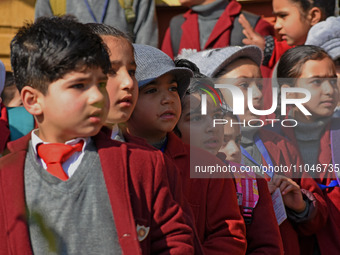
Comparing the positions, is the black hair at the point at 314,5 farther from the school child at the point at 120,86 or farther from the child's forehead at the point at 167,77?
the school child at the point at 120,86

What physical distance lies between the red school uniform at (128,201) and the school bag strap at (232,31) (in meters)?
3.68

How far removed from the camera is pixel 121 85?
272 centimetres

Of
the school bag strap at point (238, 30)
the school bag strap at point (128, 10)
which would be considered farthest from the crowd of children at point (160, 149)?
the school bag strap at point (128, 10)

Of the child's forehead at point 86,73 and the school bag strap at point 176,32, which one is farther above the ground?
the child's forehead at point 86,73

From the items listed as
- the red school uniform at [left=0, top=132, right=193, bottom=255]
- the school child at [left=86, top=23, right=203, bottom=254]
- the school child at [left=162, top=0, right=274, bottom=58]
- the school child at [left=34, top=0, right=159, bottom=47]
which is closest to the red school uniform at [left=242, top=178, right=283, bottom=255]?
the school child at [left=86, top=23, right=203, bottom=254]

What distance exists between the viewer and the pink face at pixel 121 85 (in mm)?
2721

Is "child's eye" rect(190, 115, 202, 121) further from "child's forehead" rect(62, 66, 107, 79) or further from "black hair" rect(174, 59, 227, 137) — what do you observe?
"child's forehead" rect(62, 66, 107, 79)

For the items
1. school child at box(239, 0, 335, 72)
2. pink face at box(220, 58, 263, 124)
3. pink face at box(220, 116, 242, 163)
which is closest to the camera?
pink face at box(220, 116, 242, 163)

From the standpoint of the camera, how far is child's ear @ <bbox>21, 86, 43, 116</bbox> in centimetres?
224

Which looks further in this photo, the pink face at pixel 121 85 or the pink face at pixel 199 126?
the pink face at pixel 199 126

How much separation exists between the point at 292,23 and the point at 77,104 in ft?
12.5

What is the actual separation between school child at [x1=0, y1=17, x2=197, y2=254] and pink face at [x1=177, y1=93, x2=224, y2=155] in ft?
3.11

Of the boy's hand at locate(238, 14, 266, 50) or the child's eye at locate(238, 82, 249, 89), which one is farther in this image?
the boy's hand at locate(238, 14, 266, 50)

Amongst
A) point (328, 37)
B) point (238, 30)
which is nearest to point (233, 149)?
point (328, 37)
